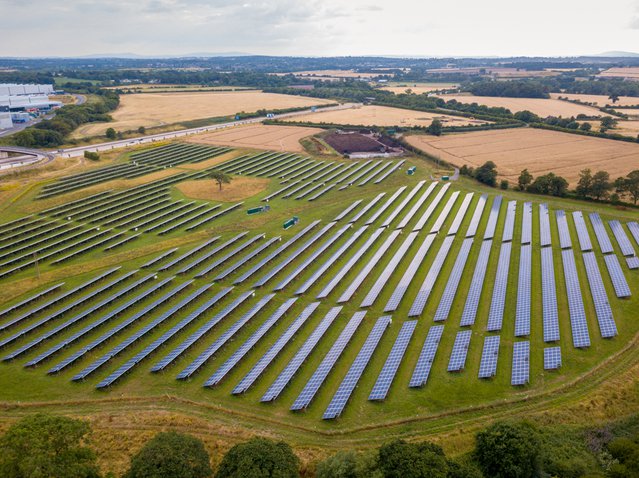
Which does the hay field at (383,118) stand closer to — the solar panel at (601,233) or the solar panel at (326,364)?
the solar panel at (601,233)

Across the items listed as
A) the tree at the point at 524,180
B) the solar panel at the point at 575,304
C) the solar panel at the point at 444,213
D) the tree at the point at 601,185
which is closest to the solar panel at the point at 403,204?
the solar panel at the point at 444,213

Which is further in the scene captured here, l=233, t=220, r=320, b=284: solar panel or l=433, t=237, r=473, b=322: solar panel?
l=233, t=220, r=320, b=284: solar panel

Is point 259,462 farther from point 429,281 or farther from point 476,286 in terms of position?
point 476,286

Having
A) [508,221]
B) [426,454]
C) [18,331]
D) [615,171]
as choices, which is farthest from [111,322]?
[615,171]

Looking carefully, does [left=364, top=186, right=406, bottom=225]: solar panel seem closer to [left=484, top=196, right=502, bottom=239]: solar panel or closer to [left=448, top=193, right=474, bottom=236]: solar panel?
[left=448, top=193, right=474, bottom=236]: solar panel

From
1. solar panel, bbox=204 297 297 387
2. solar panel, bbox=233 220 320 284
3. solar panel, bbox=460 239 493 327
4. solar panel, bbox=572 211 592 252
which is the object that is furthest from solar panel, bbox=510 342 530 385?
solar panel, bbox=233 220 320 284

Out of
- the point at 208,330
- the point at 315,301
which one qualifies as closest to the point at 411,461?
the point at 208,330
